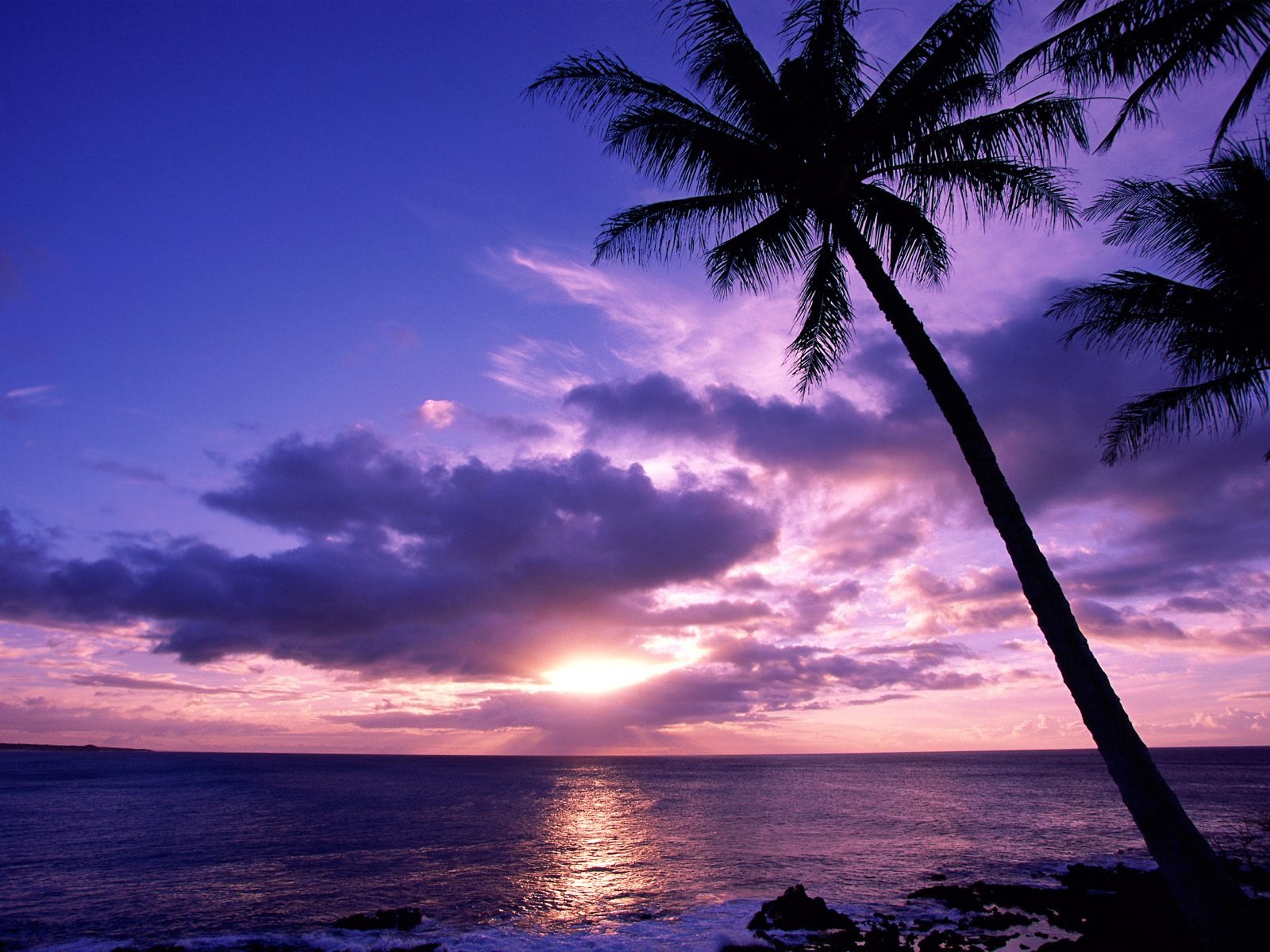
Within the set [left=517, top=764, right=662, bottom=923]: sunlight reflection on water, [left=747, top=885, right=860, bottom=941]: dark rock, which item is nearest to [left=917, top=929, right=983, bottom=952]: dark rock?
[left=747, top=885, right=860, bottom=941]: dark rock

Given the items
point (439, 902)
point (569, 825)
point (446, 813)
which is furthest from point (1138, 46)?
point (446, 813)

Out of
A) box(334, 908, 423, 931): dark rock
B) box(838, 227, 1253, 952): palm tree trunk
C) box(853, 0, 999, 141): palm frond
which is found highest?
box(853, 0, 999, 141): palm frond

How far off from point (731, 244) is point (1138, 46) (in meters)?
5.11

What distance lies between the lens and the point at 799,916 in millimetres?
17828

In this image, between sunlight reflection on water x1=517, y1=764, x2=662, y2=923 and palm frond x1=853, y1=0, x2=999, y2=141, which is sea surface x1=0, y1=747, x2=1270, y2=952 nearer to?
sunlight reflection on water x1=517, y1=764, x2=662, y2=923

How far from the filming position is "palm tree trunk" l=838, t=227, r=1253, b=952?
5.53m

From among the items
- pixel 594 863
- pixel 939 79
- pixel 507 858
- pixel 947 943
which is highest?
pixel 939 79

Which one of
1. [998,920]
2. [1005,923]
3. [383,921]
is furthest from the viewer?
[383,921]

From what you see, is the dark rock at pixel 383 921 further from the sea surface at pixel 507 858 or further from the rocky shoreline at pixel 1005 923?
the rocky shoreline at pixel 1005 923

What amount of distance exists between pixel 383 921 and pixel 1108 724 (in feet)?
64.5

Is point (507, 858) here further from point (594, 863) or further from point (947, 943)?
point (947, 943)

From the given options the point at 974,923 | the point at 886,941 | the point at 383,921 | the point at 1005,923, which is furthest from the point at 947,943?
the point at 383,921

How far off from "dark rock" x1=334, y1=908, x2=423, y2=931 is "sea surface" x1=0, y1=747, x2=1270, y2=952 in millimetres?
441

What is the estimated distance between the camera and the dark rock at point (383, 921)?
1878 centimetres
